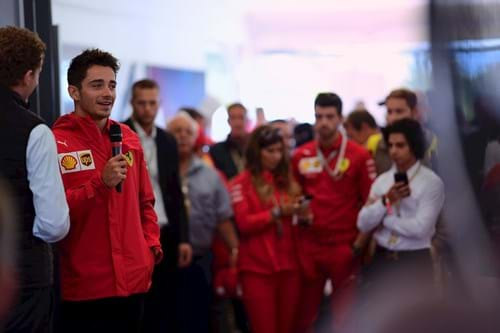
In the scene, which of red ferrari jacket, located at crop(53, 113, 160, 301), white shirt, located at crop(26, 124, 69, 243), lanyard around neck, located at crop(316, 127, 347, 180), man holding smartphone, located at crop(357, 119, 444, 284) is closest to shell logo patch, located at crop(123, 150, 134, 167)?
red ferrari jacket, located at crop(53, 113, 160, 301)

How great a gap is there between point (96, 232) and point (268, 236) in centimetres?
228

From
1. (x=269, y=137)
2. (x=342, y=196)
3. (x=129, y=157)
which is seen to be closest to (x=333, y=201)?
(x=342, y=196)

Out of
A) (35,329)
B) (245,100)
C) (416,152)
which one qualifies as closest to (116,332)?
(35,329)

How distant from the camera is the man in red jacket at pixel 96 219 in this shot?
3342 millimetres

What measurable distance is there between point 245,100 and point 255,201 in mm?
5469

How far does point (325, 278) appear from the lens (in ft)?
18.4

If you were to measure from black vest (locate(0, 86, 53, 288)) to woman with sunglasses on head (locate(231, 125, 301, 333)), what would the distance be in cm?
253

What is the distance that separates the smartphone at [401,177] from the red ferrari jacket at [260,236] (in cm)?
109

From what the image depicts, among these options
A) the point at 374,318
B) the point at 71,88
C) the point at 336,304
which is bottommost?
the point at 336,304

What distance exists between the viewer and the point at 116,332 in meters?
3.51

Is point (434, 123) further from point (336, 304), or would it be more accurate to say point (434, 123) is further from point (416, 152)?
point (336, 304)

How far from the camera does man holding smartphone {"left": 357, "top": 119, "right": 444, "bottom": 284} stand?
443 cm

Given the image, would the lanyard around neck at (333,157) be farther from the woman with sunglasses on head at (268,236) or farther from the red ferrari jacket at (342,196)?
the woman with sunglasses on head at (268,236)

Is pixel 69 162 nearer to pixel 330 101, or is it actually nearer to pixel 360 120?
pixel 330 101
